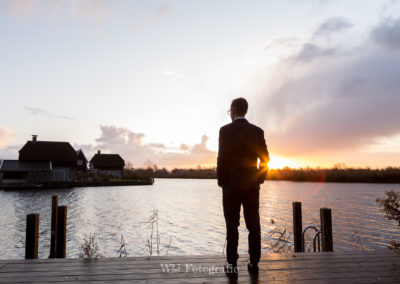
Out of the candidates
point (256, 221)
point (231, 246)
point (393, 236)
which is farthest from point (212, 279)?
point (393, 236)

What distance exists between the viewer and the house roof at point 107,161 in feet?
284

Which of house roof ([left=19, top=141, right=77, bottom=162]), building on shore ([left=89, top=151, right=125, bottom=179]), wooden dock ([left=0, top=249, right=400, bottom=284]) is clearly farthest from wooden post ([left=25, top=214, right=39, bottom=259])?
building on shore ([left=89, top=151, right=125, bottom=179])

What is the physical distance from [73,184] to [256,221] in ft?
212

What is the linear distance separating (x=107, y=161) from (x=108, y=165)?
129 cm

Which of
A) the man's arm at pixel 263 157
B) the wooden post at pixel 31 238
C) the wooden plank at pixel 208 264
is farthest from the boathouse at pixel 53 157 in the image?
the man's arm at pixel 263 157

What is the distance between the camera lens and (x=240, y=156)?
13.8ft

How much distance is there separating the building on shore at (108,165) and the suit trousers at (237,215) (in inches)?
3376

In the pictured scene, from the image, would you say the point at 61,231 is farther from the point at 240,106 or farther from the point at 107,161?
the point at 107,161

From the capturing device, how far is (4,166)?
57.3 metres

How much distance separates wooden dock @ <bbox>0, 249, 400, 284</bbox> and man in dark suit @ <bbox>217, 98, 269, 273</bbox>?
392mm

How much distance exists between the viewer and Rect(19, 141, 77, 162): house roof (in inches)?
2474

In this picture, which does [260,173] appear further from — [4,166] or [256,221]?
[4,166]

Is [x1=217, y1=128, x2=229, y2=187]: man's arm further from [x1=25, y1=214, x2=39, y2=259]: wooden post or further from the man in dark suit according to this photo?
[x1=25, y1=214, x2=39, y2=259]: wooden post

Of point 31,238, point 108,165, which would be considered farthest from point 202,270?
point 108,165
